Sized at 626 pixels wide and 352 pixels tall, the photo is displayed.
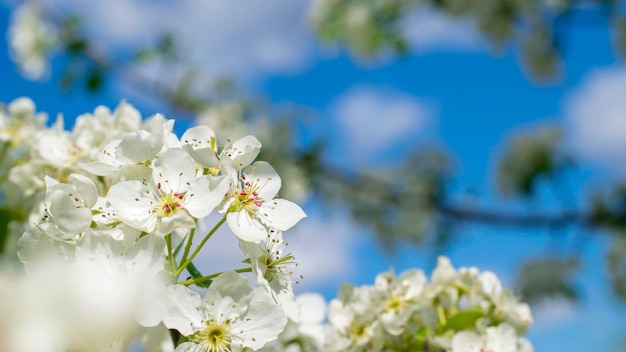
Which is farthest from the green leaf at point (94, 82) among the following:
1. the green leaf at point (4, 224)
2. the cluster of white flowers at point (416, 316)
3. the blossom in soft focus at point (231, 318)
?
the blossom in soft focus at point (231, 318)

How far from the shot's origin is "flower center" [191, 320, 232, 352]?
0.79 metres

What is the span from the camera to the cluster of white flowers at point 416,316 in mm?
1108

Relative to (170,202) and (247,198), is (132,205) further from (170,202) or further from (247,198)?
(247,198)

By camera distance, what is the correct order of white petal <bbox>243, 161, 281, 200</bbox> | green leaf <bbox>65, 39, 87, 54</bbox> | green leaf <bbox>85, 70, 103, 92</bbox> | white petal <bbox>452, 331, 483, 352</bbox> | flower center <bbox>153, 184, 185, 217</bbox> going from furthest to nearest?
green leaf <bbox>65, 39, 87, 54</bbox> → green leaf <bbox>85, 70, 103, 92</bbox> → white petal <bbox>452, 331, 483, 352</bbox> → white petal <bbox>243, 161, 281, 200</bbox> → flower center <bbox>153, 184, 185, 217</bbox>

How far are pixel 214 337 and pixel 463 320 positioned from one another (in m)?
0.48

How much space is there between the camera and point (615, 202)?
16.1 ft

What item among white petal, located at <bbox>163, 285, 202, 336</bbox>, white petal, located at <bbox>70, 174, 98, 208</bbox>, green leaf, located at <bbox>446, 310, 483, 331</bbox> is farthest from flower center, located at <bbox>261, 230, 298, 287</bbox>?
green leaf, located at <bbox>446, 310, 483, 331</bbox>

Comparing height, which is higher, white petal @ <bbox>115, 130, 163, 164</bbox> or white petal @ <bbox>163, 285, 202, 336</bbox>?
white petal @ <bbox>115, 130, 163, 164</bbox>

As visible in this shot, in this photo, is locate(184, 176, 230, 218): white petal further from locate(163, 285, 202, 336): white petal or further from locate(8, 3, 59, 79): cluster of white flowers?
locate(8, 3, 59, 79): cluster of white flowers

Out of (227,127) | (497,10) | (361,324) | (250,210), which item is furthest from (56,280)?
(227,127)

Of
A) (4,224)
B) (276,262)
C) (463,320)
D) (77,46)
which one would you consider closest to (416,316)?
(463,320)

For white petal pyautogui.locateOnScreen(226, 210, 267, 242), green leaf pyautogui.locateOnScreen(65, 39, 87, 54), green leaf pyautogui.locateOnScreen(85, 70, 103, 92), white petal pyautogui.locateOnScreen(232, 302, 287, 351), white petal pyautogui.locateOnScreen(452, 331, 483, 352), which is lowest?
white petal pyautogui.locateOnScreen(232, 302, 287, 351)

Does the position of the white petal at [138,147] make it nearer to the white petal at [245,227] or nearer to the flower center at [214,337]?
the white petal at [245,227]

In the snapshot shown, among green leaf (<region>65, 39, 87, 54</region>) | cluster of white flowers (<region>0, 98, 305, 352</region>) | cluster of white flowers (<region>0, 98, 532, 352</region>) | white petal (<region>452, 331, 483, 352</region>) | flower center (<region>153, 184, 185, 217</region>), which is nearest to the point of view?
cluster of white flowers (<region>0, 98, 532, 352</region>)
